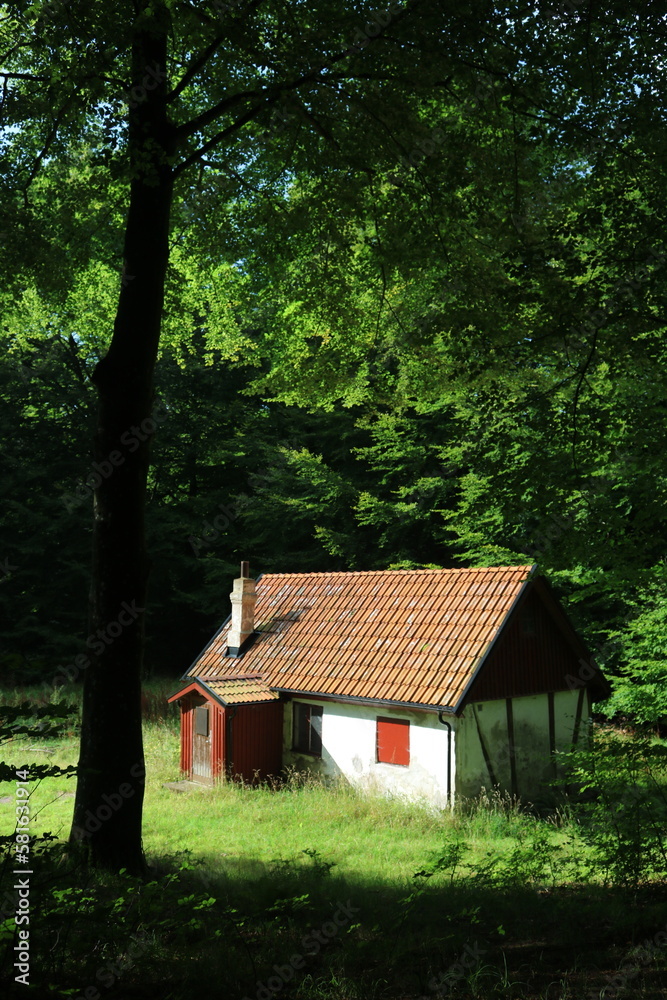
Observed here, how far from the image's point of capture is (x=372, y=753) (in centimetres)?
1647

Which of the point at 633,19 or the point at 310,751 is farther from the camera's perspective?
the point at 310,751

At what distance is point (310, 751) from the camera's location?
17.8 m

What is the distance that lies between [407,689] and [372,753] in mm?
1824

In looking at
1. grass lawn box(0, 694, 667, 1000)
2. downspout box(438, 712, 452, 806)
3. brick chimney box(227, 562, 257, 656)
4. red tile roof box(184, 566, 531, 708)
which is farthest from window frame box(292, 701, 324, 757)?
grass lawn box(0, 694, 667, 1000)

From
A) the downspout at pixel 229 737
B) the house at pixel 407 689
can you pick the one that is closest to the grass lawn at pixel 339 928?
the house at pixel 407 689

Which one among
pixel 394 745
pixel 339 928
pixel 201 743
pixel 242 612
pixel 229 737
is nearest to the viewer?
pixel 339 928

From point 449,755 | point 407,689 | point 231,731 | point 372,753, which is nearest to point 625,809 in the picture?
point 449,755

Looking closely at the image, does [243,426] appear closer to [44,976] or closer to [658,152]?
[658,152]

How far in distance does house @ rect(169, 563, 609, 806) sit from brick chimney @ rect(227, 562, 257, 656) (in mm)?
56

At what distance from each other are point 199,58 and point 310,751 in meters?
14.0

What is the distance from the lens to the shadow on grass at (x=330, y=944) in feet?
14.7

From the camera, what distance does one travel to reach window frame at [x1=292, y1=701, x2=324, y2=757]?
17672mm

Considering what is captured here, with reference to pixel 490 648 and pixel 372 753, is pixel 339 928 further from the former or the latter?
pixel 372 753

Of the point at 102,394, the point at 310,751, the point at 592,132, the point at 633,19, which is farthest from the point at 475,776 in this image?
the point at 633,19
